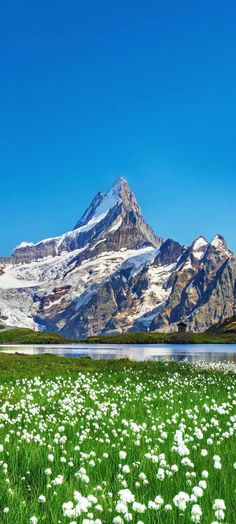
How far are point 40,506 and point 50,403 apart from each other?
43.7ft

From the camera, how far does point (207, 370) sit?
50.2 meters

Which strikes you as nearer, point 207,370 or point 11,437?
point 11,437

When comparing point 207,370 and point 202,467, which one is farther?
point 207,370

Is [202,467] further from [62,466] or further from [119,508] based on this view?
[119,508]

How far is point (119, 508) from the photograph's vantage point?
6703 mm

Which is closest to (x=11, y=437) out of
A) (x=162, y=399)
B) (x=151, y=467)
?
(x=151, y=467)

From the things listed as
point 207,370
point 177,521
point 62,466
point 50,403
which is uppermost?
point 207,370

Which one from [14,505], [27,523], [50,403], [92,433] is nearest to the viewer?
[27,523]

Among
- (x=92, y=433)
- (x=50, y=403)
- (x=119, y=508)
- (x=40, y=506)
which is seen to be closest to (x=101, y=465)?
(x=40, y=506)

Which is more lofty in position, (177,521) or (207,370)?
(207,370)

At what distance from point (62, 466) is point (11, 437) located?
10.2 ft

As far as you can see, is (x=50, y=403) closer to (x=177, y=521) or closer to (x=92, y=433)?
(x=92, y=433)

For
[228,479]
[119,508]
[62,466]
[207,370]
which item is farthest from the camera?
[207,370]

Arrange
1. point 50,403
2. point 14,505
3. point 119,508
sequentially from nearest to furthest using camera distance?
point 119,508
point 14,505
point 50,403
